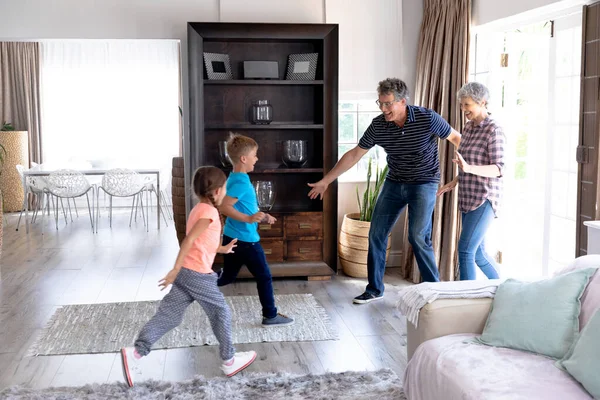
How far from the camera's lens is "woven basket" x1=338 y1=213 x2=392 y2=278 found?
5.22 meters

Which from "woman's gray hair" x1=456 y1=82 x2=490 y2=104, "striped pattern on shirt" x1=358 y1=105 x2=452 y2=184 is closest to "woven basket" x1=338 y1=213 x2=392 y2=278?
"striped pattern on shirt" x1=358 y1=105 x2=452 y2=184

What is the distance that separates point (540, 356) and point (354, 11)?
3.60m

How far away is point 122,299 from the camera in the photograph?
4.72m

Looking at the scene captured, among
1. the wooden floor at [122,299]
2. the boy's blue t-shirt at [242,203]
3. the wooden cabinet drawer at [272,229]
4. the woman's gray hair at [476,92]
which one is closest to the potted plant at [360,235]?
the wooden floor at [122,299]

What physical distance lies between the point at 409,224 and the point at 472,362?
199 cm

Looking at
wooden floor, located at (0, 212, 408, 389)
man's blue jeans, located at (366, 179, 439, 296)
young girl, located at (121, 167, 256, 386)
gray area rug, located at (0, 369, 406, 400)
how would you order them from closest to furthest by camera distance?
gray area rug, located at (0, 369, 406, 400) → young girl, located at (121, 167, 256, 386) → wooden floor, located at (0, 212, 408, 389) → man's blue jeans, located at (366, 179, 439, 296)

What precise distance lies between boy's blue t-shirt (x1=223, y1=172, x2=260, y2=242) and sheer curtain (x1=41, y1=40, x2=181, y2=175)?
6.42 meters

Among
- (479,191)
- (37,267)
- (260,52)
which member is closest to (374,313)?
(479,191)

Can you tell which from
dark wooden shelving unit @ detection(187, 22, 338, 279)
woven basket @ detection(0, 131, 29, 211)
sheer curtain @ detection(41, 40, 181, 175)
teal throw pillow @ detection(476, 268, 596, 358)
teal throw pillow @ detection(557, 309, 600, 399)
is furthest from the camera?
sheer curtain @ detection(41, 40, 181, 175)

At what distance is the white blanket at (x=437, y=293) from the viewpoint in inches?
106

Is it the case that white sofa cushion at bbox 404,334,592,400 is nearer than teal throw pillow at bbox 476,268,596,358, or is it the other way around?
white sofa cushion at bbox 404,334,592,400

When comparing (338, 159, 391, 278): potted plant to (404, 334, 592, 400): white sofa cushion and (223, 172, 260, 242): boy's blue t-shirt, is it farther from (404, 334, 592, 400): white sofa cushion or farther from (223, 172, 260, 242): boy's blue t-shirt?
(404, 334, 592, 400): white sofa cushion

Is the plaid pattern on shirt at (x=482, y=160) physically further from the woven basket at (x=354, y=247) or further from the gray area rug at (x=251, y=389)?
the woven basket at (x=354, y=247)

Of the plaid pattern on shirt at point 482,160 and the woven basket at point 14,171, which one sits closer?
the plaid pattern on shirt at point 482,160
